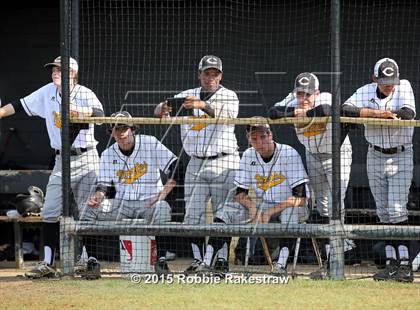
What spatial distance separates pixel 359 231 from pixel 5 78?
5381mm

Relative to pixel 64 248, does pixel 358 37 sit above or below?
above

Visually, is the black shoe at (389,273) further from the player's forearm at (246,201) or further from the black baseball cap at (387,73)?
the black baseball cap at (387,73)

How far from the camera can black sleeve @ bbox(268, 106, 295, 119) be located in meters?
7.89

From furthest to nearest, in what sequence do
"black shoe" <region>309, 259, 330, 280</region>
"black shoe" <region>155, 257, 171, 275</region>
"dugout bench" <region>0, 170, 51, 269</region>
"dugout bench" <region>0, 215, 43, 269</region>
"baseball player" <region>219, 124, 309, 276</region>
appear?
"dugout bench" <region>0, 170, 51, 269</region>
"dugout bench" <region>0, 215, 43, 269</region>
"baseball player" <region>219, 124, 309, 276</region>
"black shoe" <region>155, 257, 171, 275</region>
"black shoe" <region>309, 259, 330, 280</region>

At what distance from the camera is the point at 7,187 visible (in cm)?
1039

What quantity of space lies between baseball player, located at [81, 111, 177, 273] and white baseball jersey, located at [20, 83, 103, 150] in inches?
9.4

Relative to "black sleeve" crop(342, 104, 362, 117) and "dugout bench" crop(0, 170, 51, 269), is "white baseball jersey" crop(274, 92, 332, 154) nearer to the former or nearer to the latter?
"black sleeve" crop(342, 104, 362, 117)

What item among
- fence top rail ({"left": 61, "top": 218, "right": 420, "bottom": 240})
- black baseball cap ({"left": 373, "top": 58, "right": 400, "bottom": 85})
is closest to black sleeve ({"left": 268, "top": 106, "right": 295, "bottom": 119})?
black baseball cap ({"left": 373, "top": 58, "right": 400, "bottom": 85})

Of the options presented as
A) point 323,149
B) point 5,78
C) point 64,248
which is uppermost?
point 5,78

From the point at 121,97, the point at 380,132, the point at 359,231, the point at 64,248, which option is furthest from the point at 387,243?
the point at 121,97

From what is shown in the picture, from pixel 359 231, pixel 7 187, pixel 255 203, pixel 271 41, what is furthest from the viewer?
pixel 271 41

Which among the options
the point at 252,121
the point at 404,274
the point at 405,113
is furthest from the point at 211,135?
the point at 404,274

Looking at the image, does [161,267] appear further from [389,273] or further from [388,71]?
[388,71]

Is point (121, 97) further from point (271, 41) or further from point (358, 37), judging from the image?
point (358, 37)
